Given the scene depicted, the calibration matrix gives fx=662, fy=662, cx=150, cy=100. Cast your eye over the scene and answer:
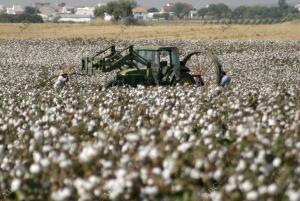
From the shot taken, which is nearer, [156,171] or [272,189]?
[272,189]

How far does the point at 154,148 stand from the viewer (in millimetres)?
8414

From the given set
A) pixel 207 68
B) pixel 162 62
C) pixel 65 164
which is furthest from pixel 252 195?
pixel 207 68

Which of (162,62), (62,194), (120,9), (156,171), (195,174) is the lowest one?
(120,9)

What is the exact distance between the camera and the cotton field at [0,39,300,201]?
314 inches

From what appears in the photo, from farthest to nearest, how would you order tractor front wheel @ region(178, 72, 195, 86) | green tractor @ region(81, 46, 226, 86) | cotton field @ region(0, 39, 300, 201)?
tractor front wheel @ region(178, 72, 195, 86) < green tractor @ region(81, 46, 226, 86) < cotton field @ region(0, 39, 300, 201)

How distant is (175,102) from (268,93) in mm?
2912

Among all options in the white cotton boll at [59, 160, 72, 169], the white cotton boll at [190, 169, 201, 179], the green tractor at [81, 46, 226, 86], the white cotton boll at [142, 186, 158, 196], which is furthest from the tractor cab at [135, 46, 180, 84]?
the white cotton boll at [142, 186, 158, 196]

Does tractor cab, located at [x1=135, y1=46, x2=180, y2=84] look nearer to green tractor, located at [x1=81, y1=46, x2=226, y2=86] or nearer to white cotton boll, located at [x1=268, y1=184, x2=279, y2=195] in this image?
green tractor, located at [x1=81, y1=46, x2=226, y2=86]

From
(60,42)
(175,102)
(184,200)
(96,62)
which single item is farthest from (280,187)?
(60,42)

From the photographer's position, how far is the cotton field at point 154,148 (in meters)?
7.98

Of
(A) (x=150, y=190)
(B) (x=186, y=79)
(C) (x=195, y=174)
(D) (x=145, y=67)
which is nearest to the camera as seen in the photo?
(A) (x=150, y=190)

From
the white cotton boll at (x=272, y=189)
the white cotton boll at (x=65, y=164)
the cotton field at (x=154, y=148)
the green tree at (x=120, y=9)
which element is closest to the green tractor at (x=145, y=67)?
the cotton field at (x=154, y=148)

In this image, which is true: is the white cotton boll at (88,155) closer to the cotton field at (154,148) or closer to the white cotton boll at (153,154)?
the cotton field at (154,148)

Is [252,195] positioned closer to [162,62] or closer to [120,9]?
[162,62]
